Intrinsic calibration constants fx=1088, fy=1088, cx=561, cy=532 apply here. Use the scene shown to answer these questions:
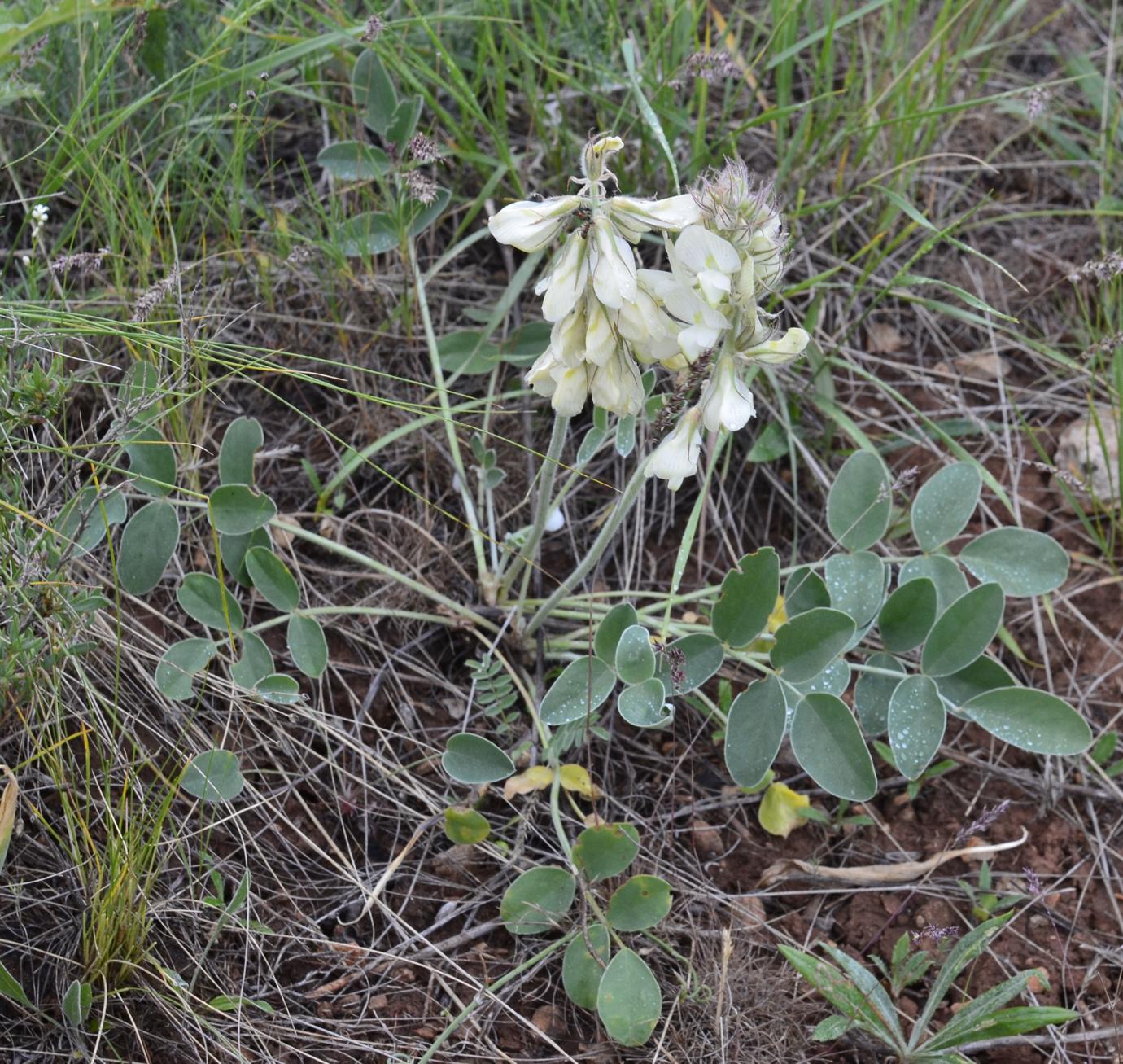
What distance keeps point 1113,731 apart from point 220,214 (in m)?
2.41

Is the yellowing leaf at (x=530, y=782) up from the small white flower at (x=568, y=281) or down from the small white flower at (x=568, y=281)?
down

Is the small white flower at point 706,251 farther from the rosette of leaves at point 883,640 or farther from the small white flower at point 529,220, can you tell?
the rosette of leaves at point 883,640

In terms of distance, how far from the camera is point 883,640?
7.22 ft

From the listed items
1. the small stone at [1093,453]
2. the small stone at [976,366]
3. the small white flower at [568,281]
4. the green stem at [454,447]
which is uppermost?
the small white flower at [568,281]

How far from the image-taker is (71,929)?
6.07 feet

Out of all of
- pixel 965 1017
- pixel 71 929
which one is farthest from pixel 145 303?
pixel 965 1017

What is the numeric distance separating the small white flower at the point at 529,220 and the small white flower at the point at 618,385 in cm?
23

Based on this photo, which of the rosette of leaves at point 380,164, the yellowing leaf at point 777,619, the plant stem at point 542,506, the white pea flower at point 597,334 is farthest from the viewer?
the rosette of leaves at point 380,164

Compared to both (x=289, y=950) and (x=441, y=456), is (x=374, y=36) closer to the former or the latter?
(x=441, y=456)

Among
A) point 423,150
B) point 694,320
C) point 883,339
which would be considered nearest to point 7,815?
point 694,320

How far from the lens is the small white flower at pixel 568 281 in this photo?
5.36 ft

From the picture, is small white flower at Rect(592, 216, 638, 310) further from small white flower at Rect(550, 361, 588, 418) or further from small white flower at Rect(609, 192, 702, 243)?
small white flower at Rect(550, 361, 588, 418)

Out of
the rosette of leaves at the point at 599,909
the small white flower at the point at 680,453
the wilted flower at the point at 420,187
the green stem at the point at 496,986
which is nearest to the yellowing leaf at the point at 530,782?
the rosette of leaves at the point at 599,909

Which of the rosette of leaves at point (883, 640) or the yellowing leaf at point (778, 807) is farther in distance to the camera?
the yellowing leaf at point (778, 807)
